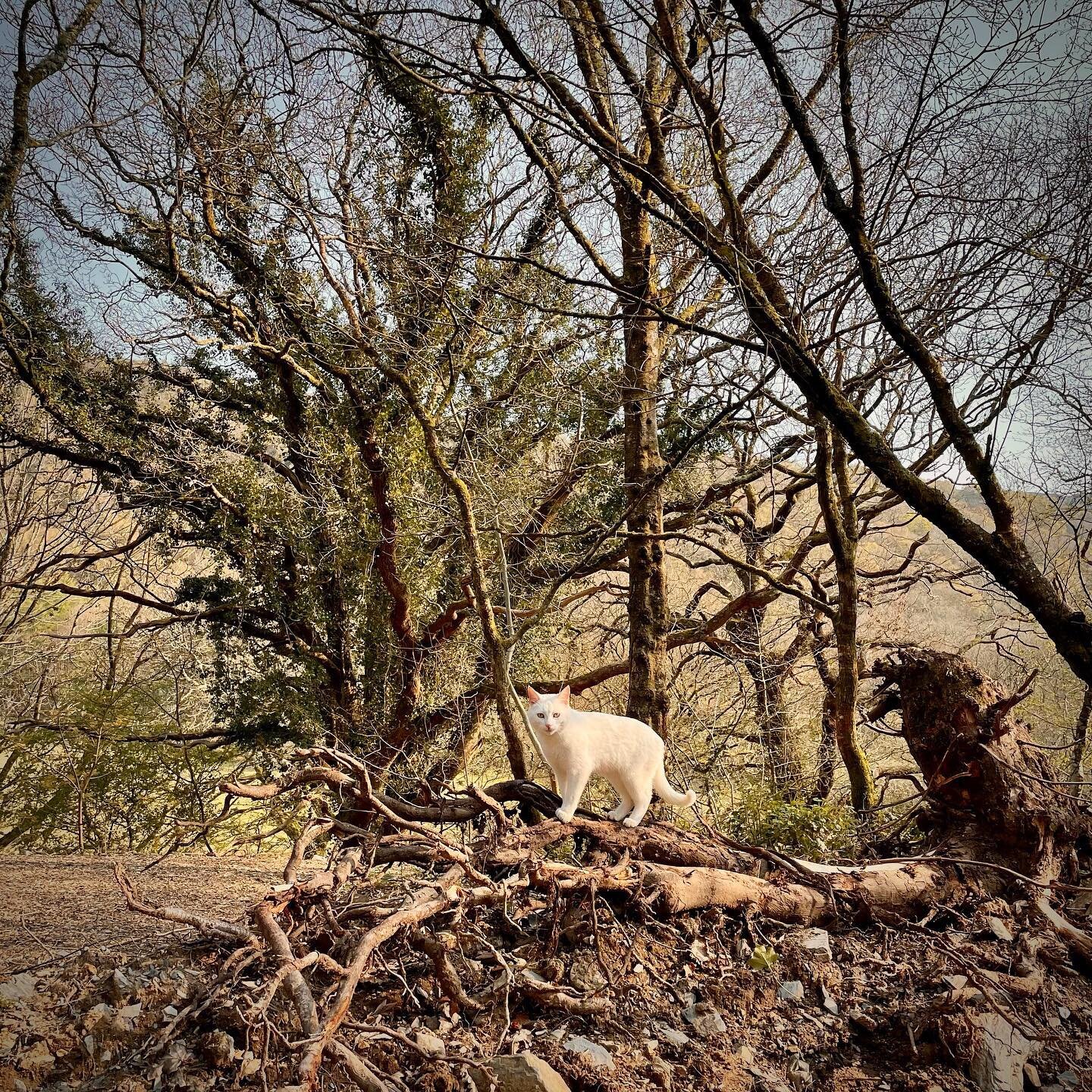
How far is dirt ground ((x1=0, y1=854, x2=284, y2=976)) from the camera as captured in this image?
7.73 ft

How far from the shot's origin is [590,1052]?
1862 mm

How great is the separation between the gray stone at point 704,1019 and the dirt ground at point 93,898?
1419 mm

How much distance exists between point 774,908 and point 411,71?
330 centimetres

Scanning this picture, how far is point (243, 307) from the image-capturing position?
8352mm

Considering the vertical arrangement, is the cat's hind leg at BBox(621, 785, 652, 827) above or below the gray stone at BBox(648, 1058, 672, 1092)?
above

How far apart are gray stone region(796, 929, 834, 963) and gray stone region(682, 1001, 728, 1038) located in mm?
466

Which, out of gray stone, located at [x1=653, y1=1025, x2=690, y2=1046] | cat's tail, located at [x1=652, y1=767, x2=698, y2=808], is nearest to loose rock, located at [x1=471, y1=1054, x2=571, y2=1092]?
gray stone, located at [x1=653, y1=1025, x2=690, y2=1046]

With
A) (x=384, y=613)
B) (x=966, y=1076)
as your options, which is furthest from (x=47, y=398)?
(x=966, y=1076)

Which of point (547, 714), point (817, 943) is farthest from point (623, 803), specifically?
point (817, 943)

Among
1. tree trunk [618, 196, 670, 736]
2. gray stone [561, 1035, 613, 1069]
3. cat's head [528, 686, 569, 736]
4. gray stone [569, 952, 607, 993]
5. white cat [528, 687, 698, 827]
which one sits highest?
tree trunk [618, 196, 670, 736]

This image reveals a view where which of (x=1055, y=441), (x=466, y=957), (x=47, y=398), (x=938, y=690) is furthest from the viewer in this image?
(x=47, y=398)

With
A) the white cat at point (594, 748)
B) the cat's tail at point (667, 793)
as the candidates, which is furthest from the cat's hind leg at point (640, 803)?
the cat's tail at point (667, 793)

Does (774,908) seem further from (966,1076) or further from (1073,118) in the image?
(1073,118)

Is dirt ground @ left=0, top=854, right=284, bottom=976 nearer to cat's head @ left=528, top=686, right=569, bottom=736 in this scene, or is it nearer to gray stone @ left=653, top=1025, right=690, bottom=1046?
cat's head @ left=528, top=686, right=569, bottom=736
